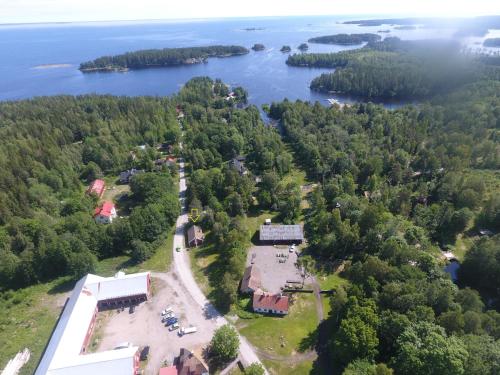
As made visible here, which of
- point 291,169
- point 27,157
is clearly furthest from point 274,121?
point 27,157

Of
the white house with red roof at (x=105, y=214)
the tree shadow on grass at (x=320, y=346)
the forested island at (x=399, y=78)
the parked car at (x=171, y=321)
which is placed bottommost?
the tree shadow on grass at (x=320, y=346)

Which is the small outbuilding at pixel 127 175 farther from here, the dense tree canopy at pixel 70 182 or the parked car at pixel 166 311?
the parked car at pixel 166 311

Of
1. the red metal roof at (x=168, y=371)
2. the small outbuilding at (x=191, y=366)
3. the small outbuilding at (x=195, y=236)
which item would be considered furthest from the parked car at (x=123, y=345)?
the small outbuilding at (x=195, y=236)

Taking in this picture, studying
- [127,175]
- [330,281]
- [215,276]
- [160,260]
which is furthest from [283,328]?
[127,175]

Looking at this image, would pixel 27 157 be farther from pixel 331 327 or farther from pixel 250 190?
pixel 331 327

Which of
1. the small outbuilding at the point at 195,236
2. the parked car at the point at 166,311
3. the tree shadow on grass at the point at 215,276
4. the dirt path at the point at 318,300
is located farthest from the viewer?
the small outbuilding at the point at 195,236

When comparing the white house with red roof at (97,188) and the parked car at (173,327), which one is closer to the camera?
the parked car at (173,327)
